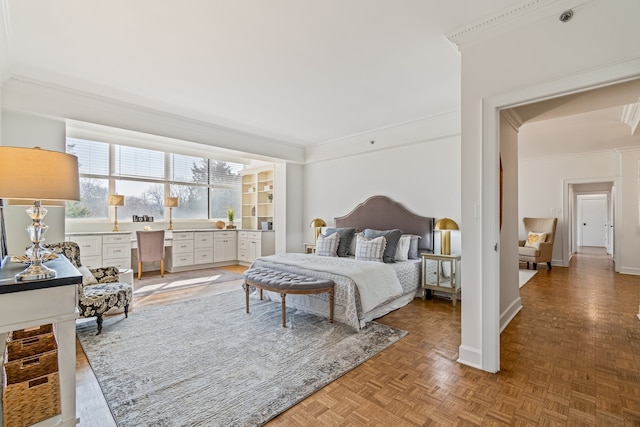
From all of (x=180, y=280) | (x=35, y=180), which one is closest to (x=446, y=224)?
(x=35, y=180)

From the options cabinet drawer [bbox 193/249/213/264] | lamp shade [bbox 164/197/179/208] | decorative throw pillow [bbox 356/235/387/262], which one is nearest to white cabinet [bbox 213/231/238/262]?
cabinet drawer [bbox 193/249/213/264]

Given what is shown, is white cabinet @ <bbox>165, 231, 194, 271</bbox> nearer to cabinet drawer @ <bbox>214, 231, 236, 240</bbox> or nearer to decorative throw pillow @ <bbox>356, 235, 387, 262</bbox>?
cabinet drawer @ <bbox>214, 231, 236, 240</bbox>

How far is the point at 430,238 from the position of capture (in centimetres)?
445

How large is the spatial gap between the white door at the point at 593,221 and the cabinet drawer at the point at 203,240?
1308 cm

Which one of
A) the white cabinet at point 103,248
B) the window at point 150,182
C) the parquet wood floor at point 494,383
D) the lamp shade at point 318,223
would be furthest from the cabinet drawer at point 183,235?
the parquet wood floor at point 494,383

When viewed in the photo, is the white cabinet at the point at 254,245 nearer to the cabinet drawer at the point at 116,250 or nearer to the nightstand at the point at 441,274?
the cabinet drawer at the point at 116,250

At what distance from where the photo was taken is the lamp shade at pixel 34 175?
1.35 m

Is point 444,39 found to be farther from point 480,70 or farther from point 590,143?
point 590,143

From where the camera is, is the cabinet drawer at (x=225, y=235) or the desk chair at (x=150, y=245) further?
the cabinet drawer at (x=225, y=235)

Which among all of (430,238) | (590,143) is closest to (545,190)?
(590,143)

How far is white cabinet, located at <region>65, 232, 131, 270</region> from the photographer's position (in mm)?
4703

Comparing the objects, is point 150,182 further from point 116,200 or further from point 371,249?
point 371,249

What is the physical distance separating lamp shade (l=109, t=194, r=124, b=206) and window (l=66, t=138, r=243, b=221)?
39 cm

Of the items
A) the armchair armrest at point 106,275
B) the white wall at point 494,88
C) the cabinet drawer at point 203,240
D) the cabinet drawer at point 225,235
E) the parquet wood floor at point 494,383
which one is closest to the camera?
the parquet wood floor at point 494,383
